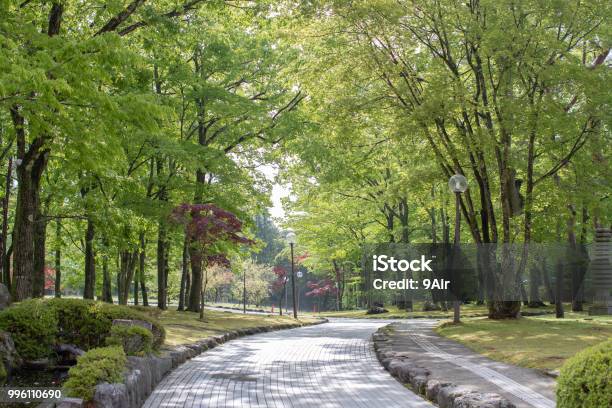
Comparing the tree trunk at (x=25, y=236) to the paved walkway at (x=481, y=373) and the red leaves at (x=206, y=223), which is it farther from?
the red leaves at (x=206, y=223)

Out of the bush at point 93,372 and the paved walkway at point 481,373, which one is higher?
the bush at point 93,372

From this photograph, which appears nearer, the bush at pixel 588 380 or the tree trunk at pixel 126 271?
the bush at pixel 588 380

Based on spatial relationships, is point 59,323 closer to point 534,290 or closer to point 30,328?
point 30,328

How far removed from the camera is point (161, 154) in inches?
966

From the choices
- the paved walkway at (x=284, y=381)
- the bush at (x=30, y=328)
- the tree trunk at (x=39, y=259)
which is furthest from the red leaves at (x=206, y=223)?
the bush at (x=30, y=328)

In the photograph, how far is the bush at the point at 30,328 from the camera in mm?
11273

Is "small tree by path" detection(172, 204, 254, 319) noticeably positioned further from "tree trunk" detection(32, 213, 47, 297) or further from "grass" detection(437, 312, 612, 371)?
"grass" detection(437, 312, 612, 371)

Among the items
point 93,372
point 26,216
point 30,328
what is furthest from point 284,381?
point 26,216

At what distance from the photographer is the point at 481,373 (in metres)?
10.5

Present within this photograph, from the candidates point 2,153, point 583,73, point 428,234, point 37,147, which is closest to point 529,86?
point 583,73

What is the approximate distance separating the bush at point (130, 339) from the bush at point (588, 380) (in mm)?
7381

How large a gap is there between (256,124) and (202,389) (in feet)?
66.5

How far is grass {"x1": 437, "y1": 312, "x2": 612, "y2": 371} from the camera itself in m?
12.0

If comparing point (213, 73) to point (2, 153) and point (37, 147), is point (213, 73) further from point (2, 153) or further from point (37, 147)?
point (37, 147)
